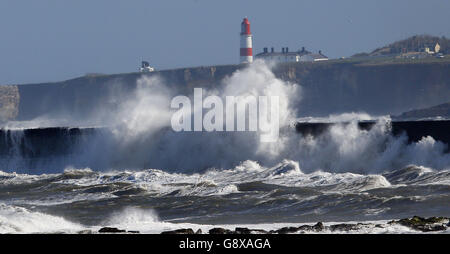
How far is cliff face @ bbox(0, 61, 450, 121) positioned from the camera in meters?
88.1

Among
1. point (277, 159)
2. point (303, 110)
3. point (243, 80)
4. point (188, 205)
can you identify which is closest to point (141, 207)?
point (188, 205)

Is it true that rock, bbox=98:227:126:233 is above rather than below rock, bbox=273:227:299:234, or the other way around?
below

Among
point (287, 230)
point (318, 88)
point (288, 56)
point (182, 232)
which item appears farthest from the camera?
point (288, 56)

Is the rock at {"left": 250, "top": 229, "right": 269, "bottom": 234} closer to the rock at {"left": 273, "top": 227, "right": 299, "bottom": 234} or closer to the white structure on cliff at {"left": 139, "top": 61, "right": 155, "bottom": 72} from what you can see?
the rock at {"left": 273, "top": 227, "right": 299, "bottom": 234}

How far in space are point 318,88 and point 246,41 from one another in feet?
34.0

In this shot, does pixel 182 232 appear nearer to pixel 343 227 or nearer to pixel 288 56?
pixel 343 227

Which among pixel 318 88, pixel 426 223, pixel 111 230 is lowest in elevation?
pixel 318 88

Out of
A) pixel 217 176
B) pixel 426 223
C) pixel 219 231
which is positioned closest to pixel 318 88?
→ pixel 217 176

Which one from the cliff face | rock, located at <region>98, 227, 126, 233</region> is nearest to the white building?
the cliff face

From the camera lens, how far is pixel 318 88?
303ft

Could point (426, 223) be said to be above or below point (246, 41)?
below

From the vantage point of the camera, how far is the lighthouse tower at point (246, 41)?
274 feet

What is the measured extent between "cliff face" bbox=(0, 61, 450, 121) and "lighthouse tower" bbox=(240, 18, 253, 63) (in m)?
3.07
